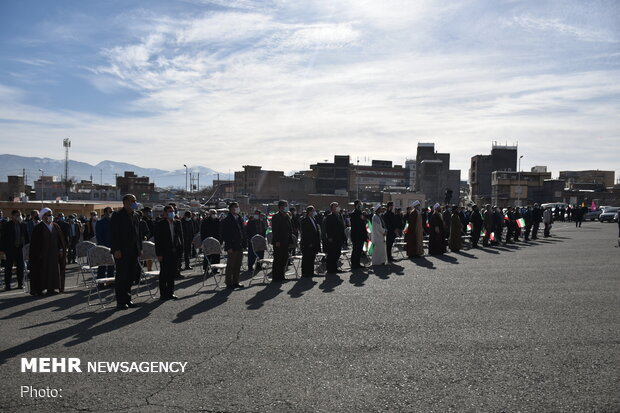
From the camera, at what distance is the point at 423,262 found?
16344mm

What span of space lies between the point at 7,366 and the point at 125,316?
2.66 meters

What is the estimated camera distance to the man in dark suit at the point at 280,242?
12586 mm

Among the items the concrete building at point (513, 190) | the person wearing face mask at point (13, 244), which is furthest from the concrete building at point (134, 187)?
the person wearing face mask at point (13, 244)

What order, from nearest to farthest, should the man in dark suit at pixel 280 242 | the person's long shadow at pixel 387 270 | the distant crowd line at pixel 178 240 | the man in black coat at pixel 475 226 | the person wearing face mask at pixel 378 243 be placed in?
the distant crowd line at pixel 178 240 < the man in dark suit at pixel 280 242 < the person's long shadow at pixel 387 270 < the person wearing face mask at pixel 378 243 < the man in black coat at pixel 475 226

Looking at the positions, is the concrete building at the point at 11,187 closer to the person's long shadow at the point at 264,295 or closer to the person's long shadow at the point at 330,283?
the person's long shadow at the point at 330,283

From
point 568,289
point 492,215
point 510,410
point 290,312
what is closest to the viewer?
point 510,410

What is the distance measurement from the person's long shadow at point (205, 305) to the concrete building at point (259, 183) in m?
92.6

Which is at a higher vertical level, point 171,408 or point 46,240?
point 46,240

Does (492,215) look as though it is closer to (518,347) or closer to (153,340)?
Result: (518,347)

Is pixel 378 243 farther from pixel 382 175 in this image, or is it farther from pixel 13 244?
pixel 382 175

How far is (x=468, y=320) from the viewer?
8.02m

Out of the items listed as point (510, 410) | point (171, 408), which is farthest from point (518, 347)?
point (171, 408)

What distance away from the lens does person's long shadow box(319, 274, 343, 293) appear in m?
11.2

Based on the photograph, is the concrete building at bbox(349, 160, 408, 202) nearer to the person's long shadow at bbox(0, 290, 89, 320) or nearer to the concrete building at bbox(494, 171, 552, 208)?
the concrete building at bbox(494, 171, 552, 208)
